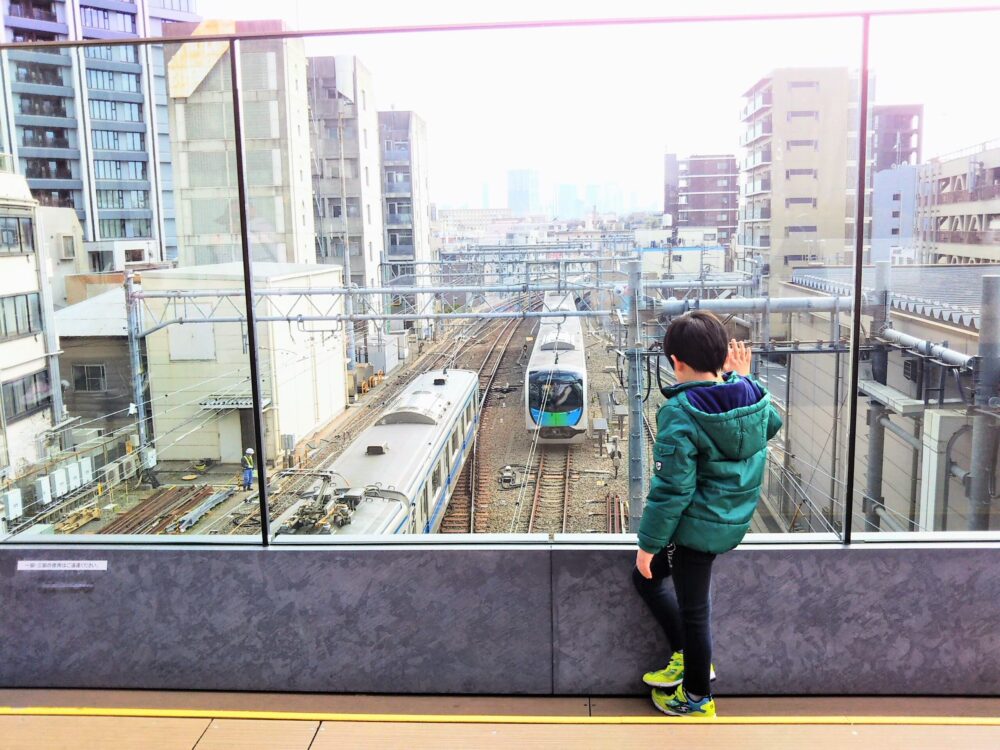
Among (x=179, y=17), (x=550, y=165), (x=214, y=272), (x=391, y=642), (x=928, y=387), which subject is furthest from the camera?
(x=179, y=17)

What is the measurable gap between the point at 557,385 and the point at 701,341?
1450 millimetres

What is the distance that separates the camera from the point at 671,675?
6.72ft

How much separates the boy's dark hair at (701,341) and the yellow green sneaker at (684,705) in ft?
2.54

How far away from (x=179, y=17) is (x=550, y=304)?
121 ft

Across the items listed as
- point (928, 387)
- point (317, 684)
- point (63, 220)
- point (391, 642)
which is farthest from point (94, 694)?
point (928, 387)

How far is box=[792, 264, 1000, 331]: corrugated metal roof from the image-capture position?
2.95 metres

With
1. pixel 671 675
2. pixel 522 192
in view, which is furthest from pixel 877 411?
pixel 522 192

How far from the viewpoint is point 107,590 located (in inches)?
86.3

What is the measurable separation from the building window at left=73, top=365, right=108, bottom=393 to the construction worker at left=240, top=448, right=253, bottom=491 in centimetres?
43

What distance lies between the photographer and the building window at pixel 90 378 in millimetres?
2391

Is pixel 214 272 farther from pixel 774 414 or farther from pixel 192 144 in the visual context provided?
pixel 774 414

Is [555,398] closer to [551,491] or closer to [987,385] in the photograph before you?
[551,491]

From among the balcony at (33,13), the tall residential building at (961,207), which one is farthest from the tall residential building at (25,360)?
the balcony at (33,13)

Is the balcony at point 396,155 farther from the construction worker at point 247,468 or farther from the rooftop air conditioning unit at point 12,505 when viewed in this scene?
the rooftop air conditioning unit at point 12,505
